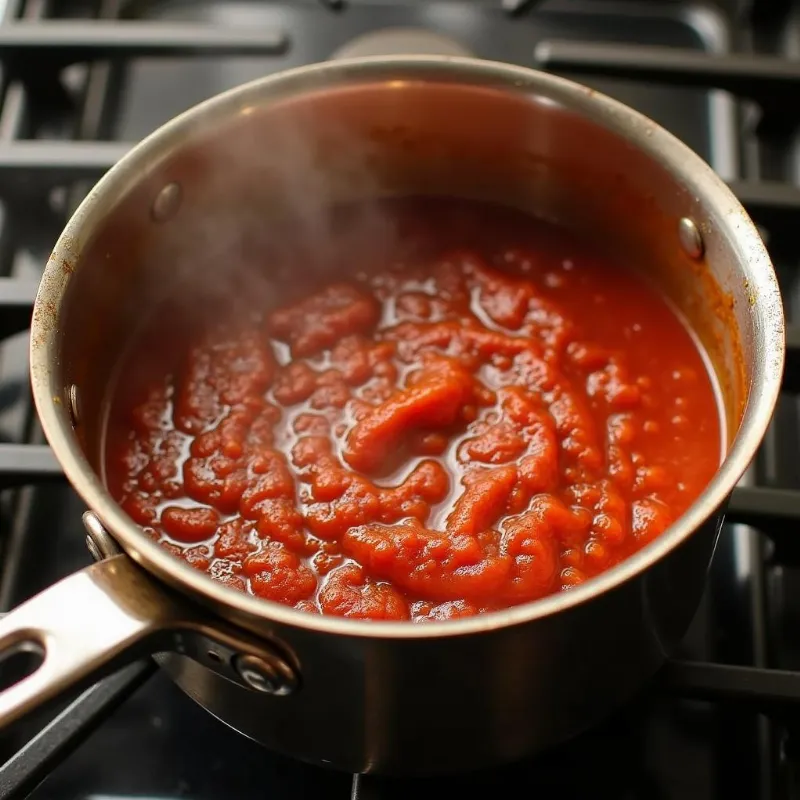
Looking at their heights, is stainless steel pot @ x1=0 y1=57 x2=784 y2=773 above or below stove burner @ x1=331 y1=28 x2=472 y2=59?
below

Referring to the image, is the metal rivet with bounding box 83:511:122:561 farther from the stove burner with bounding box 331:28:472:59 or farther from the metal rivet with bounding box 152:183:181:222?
the stove burner with bounding box 331:28:472:59

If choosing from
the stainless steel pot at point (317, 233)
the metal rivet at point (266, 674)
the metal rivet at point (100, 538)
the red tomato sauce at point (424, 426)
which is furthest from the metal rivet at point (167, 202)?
the metal rivet at point (266, 674)

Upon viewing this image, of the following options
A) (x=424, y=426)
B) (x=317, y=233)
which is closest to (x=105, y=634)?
(x=424, y=426)

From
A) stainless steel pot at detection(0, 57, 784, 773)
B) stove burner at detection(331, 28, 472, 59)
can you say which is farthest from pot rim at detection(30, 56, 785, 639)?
stove burner at detection(331, 28, 472, 59)

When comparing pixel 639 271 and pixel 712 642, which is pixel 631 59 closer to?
pixel 639 271

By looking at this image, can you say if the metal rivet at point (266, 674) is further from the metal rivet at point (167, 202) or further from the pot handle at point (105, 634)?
the metal rivet at point (167, 202)

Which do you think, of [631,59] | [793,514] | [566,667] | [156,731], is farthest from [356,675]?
[631,59]
